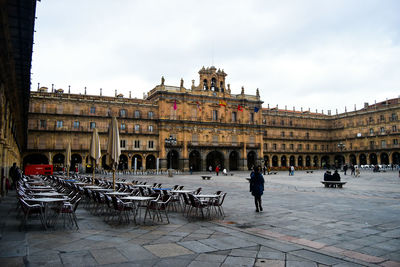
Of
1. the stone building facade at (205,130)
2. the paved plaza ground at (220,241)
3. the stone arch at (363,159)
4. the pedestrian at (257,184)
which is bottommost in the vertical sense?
the paved plaza ground at (220,241)

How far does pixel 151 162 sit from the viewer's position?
157 ft

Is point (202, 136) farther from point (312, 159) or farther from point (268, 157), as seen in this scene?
point (312, 159)

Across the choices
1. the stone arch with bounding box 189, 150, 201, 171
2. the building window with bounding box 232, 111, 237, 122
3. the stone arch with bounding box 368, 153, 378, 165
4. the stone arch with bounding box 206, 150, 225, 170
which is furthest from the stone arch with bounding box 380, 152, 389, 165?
the stone arch with bounding box 189, 150, 201, 171

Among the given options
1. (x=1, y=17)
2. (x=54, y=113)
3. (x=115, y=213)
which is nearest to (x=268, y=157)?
(x=54, y=113)

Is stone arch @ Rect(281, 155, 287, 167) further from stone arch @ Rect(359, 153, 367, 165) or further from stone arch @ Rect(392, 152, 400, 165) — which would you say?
stone arch @ Rect(392, 152, 400, 165)

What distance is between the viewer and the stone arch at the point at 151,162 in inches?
1873

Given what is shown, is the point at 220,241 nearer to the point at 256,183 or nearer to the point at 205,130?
the point at 256,183

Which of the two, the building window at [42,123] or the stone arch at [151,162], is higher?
the building window at [42,123]

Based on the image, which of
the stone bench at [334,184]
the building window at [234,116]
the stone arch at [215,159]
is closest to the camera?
the stone bench at [334,184]

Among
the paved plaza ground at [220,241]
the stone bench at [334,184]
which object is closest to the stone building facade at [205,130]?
the stone bench at [334,184]

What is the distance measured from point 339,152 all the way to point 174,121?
36261 millimetres

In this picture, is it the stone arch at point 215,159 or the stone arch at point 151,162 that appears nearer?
the stone arch at point 151,162

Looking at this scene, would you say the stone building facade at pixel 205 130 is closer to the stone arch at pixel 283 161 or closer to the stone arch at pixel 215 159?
the stone arch at pixel 283 161

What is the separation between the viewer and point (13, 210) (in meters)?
9.75
